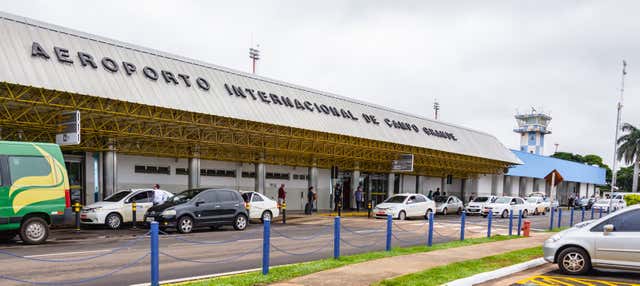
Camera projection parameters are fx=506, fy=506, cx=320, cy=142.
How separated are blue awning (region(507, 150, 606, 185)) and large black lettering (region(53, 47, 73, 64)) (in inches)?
1711

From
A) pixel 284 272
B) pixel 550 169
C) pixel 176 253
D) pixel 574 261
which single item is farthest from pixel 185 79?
pixel 550 169

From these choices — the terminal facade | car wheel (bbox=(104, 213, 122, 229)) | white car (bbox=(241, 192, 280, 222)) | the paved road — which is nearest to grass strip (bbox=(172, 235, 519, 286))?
the paved road

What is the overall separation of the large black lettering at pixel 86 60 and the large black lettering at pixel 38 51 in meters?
1.30

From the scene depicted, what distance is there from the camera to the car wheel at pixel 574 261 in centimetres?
1003

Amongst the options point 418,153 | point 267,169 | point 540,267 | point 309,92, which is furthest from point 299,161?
point 540,267

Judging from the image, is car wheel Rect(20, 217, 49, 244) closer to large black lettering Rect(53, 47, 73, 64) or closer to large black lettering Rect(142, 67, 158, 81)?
large black lettering Rect(53, 47, 73, 64)

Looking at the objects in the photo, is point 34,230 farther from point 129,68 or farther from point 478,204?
point 478,204

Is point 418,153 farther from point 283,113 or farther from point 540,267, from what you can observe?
point 540,267

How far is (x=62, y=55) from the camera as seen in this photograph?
18.1m

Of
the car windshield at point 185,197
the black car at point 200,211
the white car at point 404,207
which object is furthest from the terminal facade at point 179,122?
the white car at point 404,207

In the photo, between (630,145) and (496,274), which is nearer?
(496,274)

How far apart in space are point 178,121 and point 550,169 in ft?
167

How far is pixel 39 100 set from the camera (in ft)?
55.8

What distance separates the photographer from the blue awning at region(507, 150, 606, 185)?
53.5 m
